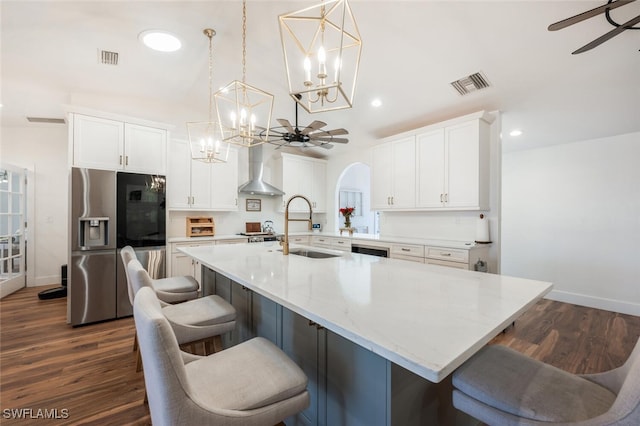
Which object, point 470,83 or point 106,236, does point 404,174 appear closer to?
point 470,83

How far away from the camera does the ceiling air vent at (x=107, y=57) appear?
295 cm

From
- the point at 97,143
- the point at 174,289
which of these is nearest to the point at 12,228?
the point at 97,143

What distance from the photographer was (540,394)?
917 mm

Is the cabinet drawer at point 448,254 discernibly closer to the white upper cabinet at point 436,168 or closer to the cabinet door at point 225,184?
the white upper cabinet at point 436,168

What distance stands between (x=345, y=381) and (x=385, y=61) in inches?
120

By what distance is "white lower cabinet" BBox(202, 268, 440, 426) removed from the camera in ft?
3.33

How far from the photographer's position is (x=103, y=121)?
11.0ft

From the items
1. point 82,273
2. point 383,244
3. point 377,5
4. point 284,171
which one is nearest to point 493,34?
point 377,5

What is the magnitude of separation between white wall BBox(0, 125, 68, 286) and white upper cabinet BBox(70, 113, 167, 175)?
2.28m

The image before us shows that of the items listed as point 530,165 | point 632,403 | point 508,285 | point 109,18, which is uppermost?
point 109,18

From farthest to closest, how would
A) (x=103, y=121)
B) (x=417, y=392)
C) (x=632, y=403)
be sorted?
(x=103, y=121) < (x=417, y=392) < (x=632, y=403)

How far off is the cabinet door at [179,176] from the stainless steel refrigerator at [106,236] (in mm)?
566

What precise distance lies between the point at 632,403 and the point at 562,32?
9.10 feet

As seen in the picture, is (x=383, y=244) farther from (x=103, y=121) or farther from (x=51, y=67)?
(x=51, y=67)
